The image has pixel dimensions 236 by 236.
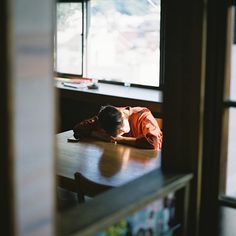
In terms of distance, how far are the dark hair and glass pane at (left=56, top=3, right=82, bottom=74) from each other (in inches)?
100.0

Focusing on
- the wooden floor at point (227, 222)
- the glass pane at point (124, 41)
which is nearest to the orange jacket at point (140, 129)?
the glass pane at point (124, 41)

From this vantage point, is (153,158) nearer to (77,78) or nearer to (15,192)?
(15,192)

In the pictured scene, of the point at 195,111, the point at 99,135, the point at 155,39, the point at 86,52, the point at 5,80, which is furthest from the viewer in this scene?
the point at 86,52

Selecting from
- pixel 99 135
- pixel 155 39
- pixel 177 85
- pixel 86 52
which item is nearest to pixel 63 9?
pixel 86 52

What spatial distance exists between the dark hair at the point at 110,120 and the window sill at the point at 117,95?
1.02 m

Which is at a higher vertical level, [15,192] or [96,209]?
[15,192]

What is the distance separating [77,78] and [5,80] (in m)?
5.64

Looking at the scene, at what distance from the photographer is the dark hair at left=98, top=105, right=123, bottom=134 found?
433 centimetres

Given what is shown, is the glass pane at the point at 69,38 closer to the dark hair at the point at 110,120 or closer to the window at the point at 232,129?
the dark hair at the point at 110,120

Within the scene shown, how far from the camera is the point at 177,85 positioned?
2207 millimetres

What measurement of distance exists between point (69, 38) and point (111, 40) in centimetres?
72

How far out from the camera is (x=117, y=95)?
577 centimetres

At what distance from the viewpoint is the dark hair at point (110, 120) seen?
4.33m

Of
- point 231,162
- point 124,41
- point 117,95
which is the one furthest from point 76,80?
point 231,162
